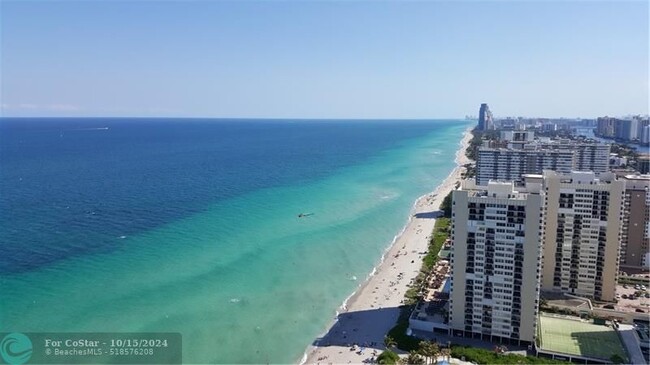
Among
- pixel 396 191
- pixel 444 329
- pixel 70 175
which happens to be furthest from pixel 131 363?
pixel 70 175

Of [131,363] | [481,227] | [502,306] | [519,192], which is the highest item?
[519,192]

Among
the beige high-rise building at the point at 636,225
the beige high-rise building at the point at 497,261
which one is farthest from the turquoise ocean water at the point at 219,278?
the beige high-rise building at the point at 636,225

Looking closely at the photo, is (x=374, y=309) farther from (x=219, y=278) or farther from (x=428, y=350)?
(x=219, y=278)

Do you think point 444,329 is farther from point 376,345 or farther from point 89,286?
point 89,286

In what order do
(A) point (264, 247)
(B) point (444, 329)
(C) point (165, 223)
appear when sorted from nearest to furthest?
(B) point (444, 329)
(A) point (264, 247)
(C) point (165, 223)

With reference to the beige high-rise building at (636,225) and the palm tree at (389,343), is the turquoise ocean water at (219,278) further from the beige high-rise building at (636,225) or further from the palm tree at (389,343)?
the beige high-rise building at (636,225)

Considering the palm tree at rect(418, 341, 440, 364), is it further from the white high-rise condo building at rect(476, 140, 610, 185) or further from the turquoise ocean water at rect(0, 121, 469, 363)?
the white high-rise condo building at rect(476, 140, 610, 185)

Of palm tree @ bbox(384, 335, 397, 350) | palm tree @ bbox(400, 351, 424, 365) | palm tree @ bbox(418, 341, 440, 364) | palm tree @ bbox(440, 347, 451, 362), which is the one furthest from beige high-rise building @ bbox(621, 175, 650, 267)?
palm tree @ bbox(400, 351, 424, 365)
